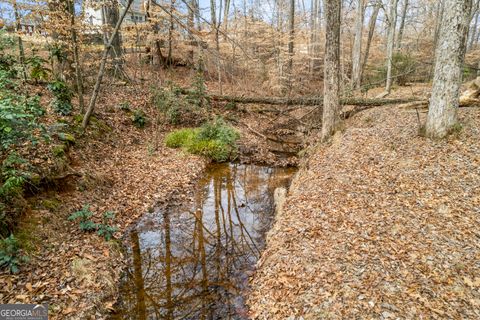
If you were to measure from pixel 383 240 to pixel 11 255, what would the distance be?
5.59 m

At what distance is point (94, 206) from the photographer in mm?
6148

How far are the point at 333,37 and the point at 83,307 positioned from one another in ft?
29.2

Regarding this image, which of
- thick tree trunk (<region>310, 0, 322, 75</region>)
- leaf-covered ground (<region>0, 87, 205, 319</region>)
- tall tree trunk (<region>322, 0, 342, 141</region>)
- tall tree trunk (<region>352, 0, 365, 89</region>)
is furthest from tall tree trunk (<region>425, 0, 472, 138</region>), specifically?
thick tree trunk (<region>310, 0, 322, 75</region>)

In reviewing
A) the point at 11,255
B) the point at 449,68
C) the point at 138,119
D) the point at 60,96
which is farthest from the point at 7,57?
the point at 449,68

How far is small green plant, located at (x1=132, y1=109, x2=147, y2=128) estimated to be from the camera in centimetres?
1110

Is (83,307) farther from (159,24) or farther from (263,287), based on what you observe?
(159,24)

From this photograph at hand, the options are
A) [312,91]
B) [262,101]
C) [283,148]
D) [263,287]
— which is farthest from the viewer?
[312,91]

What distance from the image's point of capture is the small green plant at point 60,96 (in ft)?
27.2

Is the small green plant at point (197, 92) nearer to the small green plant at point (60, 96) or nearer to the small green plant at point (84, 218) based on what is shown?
the small green plant at point (60, 96)

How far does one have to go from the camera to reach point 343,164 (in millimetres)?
7180

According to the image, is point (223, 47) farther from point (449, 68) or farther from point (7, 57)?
point (449, 68)

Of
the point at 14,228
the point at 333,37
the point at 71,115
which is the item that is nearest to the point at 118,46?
the point at 71,115

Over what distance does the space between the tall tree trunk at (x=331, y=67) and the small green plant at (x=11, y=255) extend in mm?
8526

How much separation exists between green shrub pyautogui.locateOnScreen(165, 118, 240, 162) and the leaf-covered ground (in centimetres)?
48
